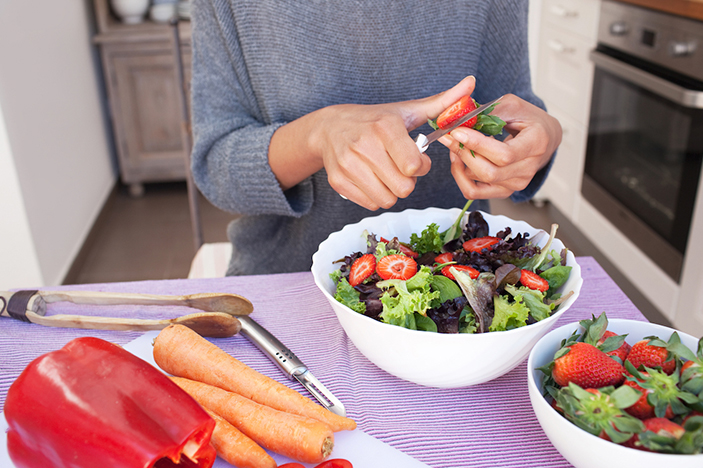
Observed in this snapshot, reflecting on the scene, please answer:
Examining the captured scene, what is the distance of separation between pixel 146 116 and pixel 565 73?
7.64ft

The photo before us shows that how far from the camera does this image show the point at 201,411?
0.53 metres

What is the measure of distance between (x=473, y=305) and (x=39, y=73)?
2.36 meters

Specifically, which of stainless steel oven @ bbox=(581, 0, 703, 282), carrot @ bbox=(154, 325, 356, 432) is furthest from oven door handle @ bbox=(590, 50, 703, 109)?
carrot @ bbox=(154, 325, 356, 432)

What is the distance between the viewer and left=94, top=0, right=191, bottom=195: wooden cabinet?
3084 millimetres

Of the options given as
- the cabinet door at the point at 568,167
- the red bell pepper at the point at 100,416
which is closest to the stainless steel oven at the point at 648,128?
the cabinet door at the point at 568,167

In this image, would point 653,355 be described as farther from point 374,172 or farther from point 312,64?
point 312,64

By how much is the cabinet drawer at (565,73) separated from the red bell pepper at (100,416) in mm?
2386

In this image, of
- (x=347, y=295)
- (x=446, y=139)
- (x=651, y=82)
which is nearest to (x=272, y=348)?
(x=347, y=295)

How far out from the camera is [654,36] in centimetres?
192

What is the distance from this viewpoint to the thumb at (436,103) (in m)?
0.75

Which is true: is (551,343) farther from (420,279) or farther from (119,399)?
(119,399)

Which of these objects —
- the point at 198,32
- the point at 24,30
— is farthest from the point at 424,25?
the point at 24,30

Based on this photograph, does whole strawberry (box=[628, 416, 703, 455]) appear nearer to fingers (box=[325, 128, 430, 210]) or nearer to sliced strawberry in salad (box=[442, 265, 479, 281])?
sliced strawberry in salad (box=[442, 265, 479, 281])

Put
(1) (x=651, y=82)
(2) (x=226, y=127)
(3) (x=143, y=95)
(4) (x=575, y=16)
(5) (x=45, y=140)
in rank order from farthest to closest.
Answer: (3) (x=143, y=95) → (4) (x=575, y=16) → (5) (x=45, y=140) → (1) (x=651, y=82) → (2) (x=226, y=127)
